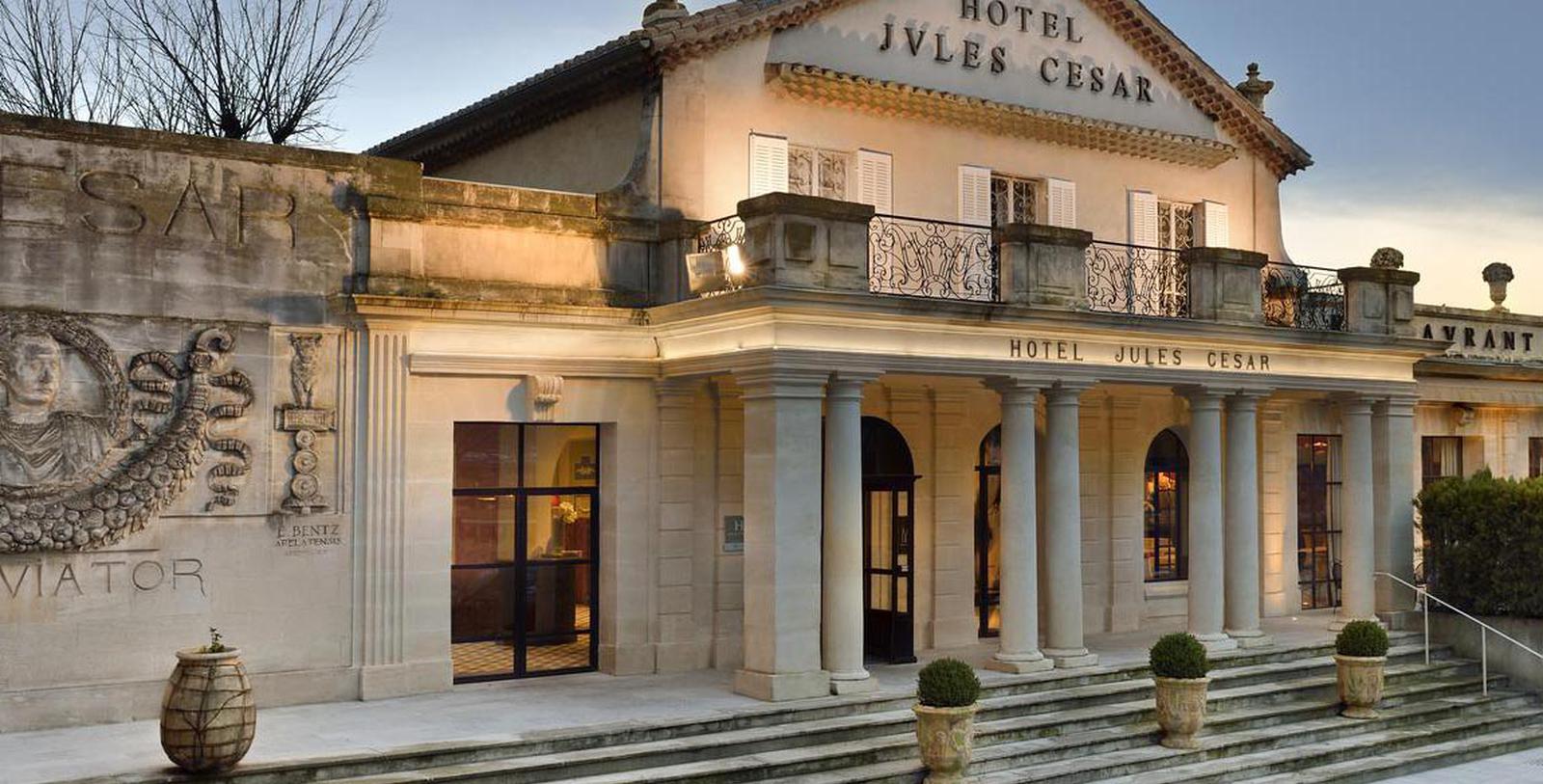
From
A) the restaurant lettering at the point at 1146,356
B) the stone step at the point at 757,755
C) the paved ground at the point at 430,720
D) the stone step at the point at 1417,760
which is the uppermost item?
the restaurant lettering at the point at 1146,356

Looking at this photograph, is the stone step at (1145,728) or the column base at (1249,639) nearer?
the stone step at (1145,728)

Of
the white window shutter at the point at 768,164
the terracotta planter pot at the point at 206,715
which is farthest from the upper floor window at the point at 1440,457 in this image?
the terracotta planter pot at the point at 206,715

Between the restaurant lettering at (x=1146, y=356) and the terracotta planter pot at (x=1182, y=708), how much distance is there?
3746 mm

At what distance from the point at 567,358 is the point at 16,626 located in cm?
581

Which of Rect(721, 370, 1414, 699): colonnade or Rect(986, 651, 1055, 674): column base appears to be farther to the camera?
Rect(986, 651, 1055, 674): column base

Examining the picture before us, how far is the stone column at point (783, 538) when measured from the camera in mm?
14422

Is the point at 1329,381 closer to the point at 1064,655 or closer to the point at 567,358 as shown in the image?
the point at 1064,655

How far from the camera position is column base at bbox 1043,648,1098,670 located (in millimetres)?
16328

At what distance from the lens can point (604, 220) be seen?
1616cm

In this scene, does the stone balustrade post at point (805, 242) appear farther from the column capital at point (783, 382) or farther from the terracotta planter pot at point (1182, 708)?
the terracotta planter pot at point (1182, 708)

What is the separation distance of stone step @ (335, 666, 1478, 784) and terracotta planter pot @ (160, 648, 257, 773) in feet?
3.25

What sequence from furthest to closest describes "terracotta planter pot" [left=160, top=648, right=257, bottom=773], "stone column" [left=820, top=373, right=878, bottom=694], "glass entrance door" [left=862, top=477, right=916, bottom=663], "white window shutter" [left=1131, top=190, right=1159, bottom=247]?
1. "white window shutter" [left=1131, top=190, right=1159, bottom=247]
2. "glass entrance door" [left=862, top=477, right=916, bottom=663]
3. "stone column" [left=820, top=373, right=878, bottom=694]
4. "terracotta planter pot" [left=160, top=648, right=257, bottom=773]

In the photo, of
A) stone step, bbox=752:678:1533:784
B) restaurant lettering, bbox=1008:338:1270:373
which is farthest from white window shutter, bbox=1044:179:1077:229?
stone step, bbox=752:678:1533:784

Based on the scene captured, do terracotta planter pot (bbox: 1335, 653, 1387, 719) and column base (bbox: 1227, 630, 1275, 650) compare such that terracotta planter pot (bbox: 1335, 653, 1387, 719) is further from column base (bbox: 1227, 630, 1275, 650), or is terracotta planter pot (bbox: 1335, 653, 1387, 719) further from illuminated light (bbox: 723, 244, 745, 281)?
illuminated light (bbox: 723, 244, 745, 281)
